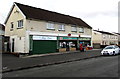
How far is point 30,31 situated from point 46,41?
3.32 metres

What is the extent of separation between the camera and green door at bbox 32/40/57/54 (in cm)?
2019

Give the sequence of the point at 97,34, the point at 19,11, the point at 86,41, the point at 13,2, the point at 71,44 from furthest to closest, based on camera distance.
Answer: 1. the point at 97,34
2. the point at 86,41
3. the point at 71,44
4. the point at 13,2
5. the point at 19,11

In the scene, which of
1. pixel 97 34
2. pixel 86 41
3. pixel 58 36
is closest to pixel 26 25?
pixel 58 36

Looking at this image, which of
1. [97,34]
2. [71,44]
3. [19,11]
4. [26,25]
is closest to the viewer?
[26,25]

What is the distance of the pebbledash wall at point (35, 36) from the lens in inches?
775

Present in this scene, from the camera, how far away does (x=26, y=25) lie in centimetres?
1950

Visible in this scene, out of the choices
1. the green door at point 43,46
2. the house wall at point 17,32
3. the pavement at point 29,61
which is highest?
the house wall at point 17,32

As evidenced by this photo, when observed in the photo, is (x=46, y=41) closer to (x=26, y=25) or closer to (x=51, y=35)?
(x=51, y=35)

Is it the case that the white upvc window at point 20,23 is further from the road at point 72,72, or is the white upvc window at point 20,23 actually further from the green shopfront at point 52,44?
the road at point 72,72

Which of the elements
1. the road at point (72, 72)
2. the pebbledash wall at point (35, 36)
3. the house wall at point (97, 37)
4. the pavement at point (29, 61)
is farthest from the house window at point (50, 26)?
the house wall at point (97, 37)

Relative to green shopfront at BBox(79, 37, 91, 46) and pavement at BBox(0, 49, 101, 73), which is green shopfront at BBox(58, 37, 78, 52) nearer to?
green shopfront at BBox(79, 37, 91, 46)

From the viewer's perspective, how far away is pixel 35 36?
20.3 metres

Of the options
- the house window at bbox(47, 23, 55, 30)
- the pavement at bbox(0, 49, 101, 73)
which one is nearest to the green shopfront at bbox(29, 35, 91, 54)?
the house window at bbox(47, 23, 55, 30)

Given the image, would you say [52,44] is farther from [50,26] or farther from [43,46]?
[50,26]
